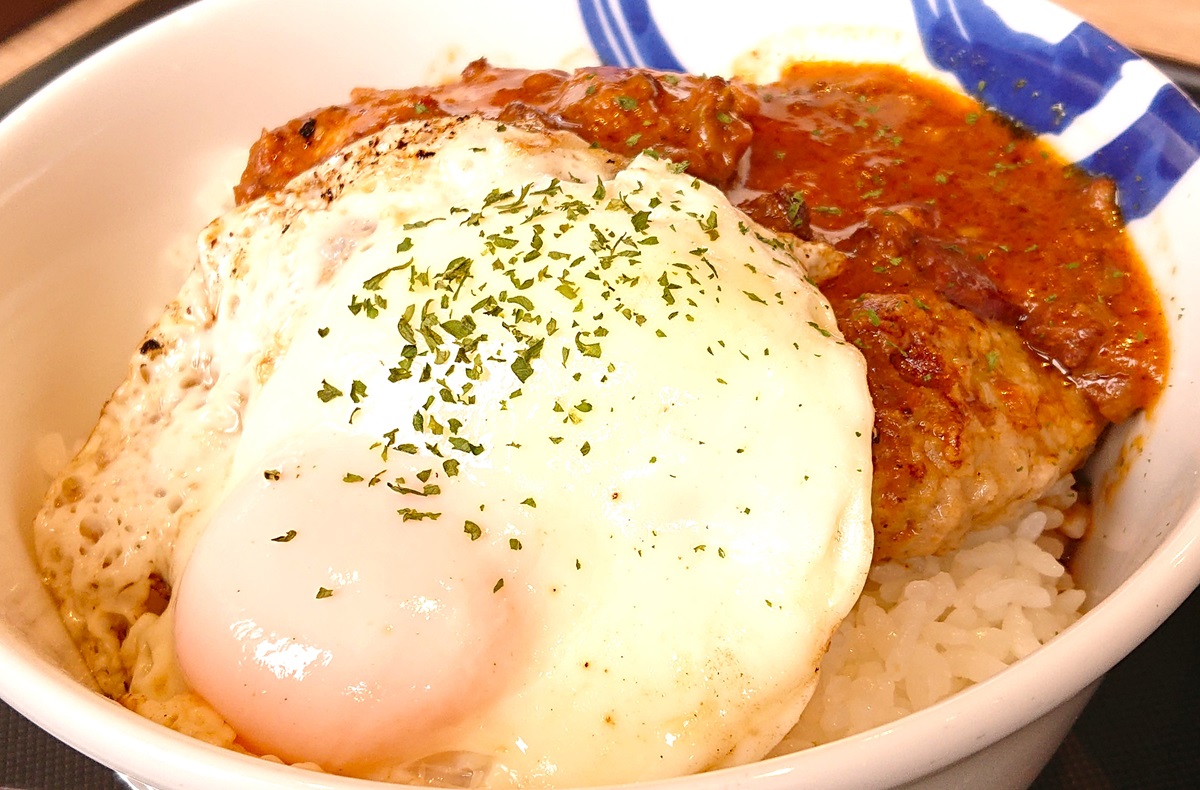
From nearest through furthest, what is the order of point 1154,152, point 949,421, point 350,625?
1. point 350,625
2. point 949,421
3. point 1154,152

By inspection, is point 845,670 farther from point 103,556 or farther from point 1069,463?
point 103,556

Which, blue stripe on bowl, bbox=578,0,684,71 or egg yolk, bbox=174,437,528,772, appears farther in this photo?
blue stripe on bowl, bbox=578,0,684,71

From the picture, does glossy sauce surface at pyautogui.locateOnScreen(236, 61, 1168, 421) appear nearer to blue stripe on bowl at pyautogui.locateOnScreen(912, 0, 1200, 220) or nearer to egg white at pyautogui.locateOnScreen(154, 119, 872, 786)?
blue stripe on bowl at pyautogui.locateOnScreen(912, 0, 1200, 220)

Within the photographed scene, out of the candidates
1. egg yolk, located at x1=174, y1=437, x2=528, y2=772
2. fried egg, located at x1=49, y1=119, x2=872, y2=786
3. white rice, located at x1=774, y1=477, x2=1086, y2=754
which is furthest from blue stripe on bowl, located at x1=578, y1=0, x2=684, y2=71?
egg yolk, located at x1=174, y1=437, x2=528, y2=772

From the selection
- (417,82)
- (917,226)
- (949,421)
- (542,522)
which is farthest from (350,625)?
(417,82)

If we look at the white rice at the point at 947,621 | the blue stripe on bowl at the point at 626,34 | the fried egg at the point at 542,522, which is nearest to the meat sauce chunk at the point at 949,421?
the white rice at the point at 947,621

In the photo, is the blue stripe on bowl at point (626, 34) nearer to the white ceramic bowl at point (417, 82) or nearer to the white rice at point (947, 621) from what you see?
the white ceramic bowl at point (417, 82)

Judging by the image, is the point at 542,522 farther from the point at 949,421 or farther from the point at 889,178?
the point at 889,178
